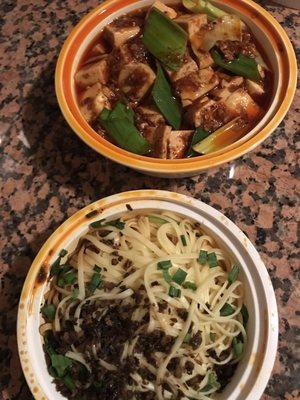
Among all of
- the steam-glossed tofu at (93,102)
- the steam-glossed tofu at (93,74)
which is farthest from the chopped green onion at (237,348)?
the steam-glossed tofu at (93,74)

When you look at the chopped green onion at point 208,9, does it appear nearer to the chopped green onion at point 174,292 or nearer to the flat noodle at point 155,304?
the flat noodle at point 155,304

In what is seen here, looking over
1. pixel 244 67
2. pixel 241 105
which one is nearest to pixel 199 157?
pixel 241 105

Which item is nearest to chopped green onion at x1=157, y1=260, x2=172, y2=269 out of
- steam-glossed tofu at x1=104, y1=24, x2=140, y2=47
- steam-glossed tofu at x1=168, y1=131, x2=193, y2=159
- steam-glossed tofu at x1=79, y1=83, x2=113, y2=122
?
steam-glossed tofu at x1=168, y1=131, x2=193, y2=159

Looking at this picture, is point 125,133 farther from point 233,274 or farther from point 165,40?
point 233,274

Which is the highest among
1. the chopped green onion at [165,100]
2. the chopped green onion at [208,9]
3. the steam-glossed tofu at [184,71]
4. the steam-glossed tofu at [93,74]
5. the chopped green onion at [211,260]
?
the chopped green onion at [208,9]

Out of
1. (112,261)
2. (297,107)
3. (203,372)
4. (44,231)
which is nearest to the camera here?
(203,372)

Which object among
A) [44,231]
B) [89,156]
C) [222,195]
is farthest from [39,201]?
[222,195]

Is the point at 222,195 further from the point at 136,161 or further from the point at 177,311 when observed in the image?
the point at 177,311
